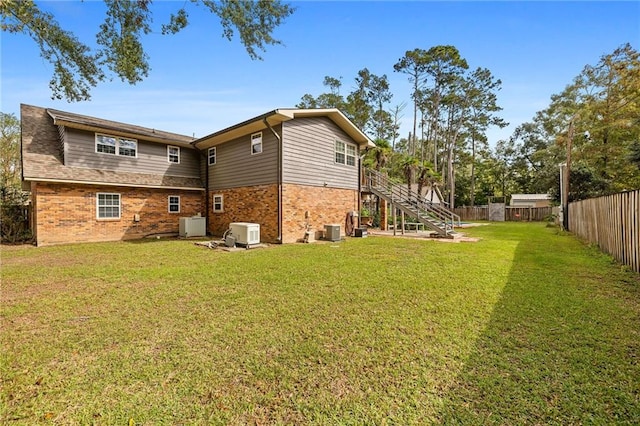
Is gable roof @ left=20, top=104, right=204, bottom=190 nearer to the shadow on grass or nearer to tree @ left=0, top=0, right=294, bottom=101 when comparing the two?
tree @ left=0, top=0, right=294, bottom=101

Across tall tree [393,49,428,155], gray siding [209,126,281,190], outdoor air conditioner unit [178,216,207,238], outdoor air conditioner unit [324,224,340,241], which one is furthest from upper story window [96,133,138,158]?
tall tree [393,49,428,155]

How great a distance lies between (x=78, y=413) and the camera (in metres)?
2.11

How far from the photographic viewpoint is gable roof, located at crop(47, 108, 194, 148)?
37.5 feet

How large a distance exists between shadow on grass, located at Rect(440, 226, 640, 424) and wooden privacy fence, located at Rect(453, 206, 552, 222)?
2972 centimetres

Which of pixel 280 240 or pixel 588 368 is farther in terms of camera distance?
pixel 280 240

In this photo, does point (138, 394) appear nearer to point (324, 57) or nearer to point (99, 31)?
point (99, 31)

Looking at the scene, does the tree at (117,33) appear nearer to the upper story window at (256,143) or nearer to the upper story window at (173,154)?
the upper story window at (256,143)

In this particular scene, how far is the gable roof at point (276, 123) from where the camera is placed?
10.9 m

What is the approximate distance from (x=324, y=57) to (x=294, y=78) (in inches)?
62.7

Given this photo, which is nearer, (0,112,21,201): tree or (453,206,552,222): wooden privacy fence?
(0,112,21,201): tree

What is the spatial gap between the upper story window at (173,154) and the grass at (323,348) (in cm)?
984

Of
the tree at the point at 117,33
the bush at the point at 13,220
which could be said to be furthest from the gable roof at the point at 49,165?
the tree at the point at 117,33

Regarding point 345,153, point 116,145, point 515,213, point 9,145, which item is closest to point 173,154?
point 116,145

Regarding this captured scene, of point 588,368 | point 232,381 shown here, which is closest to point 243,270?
point 232,381
